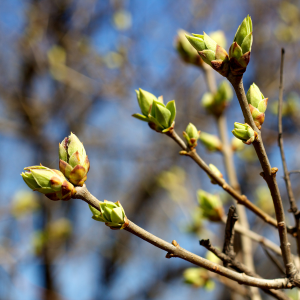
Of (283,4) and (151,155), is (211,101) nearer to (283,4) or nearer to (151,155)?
(151,155)

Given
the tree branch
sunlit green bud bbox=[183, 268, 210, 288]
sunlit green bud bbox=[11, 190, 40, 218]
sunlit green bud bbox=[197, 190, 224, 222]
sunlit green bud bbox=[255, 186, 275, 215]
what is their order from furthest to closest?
sunlit green bud bbox=[11, 190, 40, 218] → sunlit green bud bbox=[255, 186, 275, 215] → sunlit green bud bbox=[183, 268, 210, 288] → sunlit green bud bbox=[197, 190, 224, 222] → the tree branch

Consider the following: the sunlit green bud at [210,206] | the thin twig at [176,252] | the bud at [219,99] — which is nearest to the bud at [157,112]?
the thin twig at [176,252]

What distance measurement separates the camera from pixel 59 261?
3615mm

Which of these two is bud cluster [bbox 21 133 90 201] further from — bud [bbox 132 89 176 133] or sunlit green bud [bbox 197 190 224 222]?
sunlit green bud [bbox 197 190 224 222]

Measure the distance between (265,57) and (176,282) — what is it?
3410 mm

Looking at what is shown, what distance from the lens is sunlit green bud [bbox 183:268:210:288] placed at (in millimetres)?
1277

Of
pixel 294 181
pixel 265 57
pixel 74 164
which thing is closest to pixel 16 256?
pixel 74 164

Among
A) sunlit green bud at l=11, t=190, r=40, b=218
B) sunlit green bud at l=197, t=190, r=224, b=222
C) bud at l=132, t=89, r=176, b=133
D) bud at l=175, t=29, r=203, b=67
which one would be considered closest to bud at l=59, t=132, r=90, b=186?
bud at l=132, t=89, r=176, b=133

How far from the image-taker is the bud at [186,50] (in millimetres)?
1369

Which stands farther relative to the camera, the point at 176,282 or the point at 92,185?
the point at 92,185

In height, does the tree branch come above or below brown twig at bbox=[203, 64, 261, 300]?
below

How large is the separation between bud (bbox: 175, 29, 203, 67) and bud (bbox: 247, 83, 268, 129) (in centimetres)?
75

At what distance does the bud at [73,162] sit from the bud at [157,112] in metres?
0.24

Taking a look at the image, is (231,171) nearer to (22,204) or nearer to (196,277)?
(196,277)
